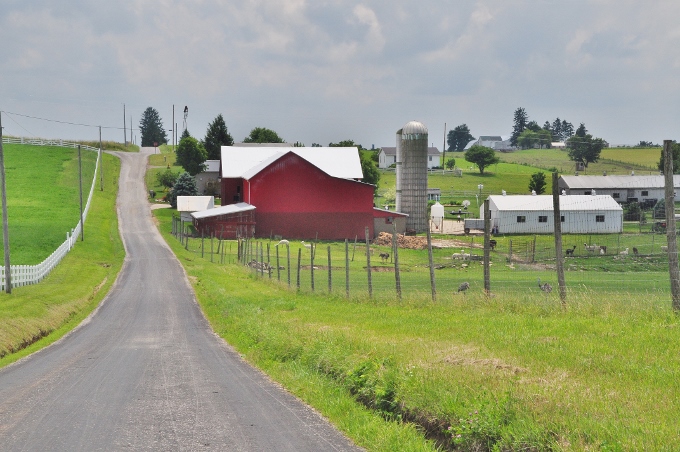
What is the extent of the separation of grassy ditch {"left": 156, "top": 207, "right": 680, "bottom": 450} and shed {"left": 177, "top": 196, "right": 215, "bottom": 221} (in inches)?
2653

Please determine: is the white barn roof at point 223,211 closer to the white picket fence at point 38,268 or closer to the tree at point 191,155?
the white picket fence at point 38,268

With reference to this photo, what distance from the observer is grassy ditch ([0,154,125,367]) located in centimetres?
2325

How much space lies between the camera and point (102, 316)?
96.3ft

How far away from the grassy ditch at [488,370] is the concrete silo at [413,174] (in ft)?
215

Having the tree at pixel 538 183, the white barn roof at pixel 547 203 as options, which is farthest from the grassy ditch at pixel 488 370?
the tree at pixel 538 183

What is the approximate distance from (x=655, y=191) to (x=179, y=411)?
107 metres

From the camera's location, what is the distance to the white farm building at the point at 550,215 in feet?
268

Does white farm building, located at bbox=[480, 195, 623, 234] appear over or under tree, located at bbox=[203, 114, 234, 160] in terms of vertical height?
under

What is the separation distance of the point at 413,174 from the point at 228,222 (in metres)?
22.7

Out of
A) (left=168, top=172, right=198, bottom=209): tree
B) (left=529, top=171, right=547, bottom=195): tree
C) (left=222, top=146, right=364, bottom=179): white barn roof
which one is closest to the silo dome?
(left=222, top=146, right=364, bottom=179): white barn roof

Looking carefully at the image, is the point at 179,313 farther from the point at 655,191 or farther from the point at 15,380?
the point at 655,191

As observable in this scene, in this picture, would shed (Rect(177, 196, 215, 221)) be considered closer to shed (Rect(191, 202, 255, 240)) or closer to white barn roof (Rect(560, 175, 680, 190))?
shed (Rect(191, 202, 255, 240))

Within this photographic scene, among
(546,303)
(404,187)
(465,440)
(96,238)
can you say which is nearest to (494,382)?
(465,440)

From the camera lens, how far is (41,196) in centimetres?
8525
